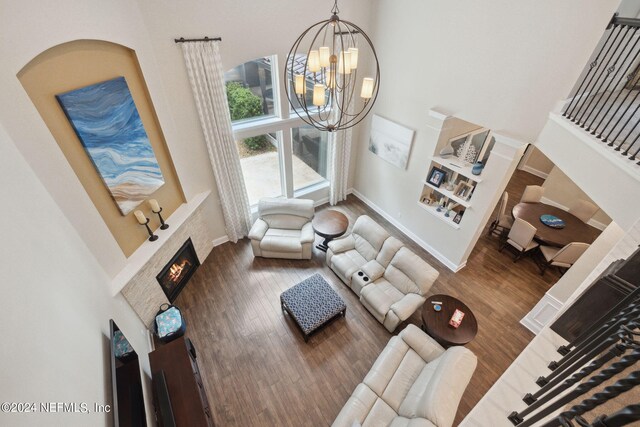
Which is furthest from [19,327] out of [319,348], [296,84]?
[319,348]

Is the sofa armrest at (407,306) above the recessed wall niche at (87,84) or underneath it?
underneath

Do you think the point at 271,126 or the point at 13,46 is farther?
the point at 271,126

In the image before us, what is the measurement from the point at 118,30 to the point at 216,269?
3842 mm

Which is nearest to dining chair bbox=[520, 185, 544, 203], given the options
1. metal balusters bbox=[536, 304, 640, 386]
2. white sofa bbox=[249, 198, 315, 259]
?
white sofa bbox=[249, 198, 315, 259]

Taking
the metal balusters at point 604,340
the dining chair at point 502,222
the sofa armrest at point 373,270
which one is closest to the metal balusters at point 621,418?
the metal balusters at point 604,340

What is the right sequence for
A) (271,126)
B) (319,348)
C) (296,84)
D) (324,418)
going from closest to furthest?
(296,84)
(324,418)
(319,348)
(271,126)

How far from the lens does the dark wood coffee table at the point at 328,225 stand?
5522 millimetres

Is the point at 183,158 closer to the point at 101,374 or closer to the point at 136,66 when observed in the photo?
the point at 136,66

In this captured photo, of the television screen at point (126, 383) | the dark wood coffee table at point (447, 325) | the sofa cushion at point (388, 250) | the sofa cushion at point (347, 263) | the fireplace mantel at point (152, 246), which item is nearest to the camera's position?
the television screen at point (126, 383)

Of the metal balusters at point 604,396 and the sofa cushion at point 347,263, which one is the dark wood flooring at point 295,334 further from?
the metal balusters at point 604,396

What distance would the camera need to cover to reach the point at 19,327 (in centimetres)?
159

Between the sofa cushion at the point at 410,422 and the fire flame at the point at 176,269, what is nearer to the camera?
the sofa cushion at the point at 410,422

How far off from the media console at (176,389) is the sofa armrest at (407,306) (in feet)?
8.96

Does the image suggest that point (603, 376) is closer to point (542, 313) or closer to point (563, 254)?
point (542, 313)
